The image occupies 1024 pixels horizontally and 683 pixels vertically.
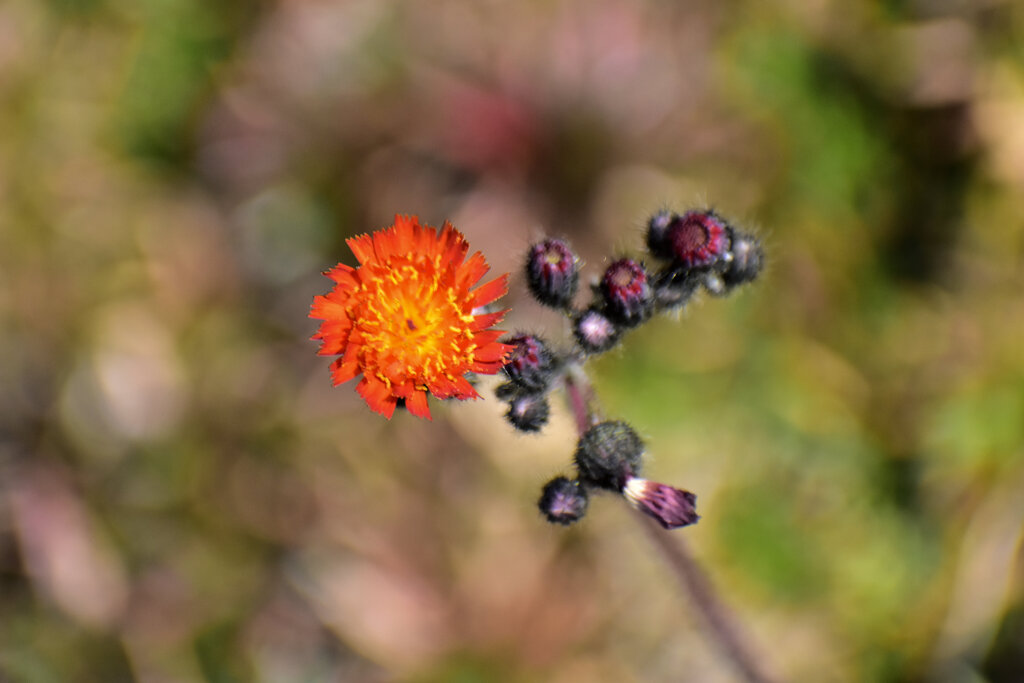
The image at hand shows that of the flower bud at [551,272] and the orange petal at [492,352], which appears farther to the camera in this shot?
the flower bud at [551,272]

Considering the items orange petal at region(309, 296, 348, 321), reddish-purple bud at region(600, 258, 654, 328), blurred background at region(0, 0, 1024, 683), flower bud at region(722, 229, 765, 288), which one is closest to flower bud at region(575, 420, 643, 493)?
reddish-purple bud at region(600, 258, 654, 328)

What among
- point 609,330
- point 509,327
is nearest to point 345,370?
point 609,330

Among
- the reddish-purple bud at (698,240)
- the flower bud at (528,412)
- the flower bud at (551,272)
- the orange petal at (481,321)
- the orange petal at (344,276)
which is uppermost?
the reddish-purple bud at (698,240)

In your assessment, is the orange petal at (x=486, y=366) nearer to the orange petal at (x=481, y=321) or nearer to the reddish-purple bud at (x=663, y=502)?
the orange petal at (x=481, y=321)

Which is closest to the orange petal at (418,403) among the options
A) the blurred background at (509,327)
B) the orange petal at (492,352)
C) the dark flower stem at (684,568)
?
the orange petal at (492,352)

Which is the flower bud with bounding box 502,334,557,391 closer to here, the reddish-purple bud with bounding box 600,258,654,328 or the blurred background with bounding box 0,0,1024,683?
the reddish-purple bud with bounding box 600,258,654,328

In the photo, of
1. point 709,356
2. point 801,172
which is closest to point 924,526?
point 709,356

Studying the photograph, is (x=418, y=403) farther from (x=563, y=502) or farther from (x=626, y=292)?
(x=626, y=292)
